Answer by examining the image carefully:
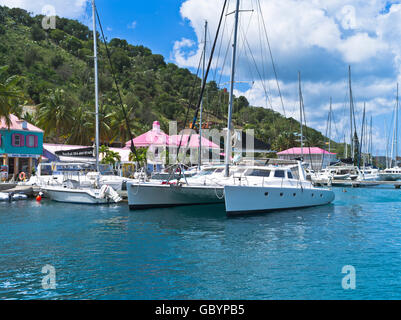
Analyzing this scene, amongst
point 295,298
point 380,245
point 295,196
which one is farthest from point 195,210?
point 295,298

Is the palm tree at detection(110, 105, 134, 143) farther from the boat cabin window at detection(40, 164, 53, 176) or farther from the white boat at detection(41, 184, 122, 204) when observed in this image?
the white boat at detection(41, 184, 122, 204)

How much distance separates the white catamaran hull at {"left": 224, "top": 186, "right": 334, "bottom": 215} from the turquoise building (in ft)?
82.5

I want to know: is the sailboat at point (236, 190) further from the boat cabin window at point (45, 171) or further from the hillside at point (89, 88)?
the hillside at point (89, 88)

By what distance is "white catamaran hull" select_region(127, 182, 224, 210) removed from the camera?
21.6 meters

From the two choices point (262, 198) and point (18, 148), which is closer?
point (262, 198)

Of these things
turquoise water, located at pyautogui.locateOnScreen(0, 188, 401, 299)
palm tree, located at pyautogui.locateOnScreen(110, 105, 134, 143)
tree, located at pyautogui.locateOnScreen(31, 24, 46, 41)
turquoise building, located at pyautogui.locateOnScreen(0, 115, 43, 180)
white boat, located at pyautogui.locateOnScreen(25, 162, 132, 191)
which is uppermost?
tree, located at pyautogui.locateOnScreen(31, 24, 46, 41)

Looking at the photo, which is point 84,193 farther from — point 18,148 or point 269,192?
point 18,148

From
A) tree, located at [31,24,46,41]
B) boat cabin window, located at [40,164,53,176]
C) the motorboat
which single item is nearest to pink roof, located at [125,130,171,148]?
boat cabin window, located at [40,164,53,176]

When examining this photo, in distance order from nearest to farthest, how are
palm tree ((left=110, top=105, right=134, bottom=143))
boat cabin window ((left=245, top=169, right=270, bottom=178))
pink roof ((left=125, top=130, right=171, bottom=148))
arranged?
boat cabin window ((left=245, top=169, right=270, bottom=178)) < pink roof ((left=125, top=130, right=171, bottom=148)) < palm tree ((left=110, top=105, right=134, bottom=143))

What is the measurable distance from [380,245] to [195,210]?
11.5 meters

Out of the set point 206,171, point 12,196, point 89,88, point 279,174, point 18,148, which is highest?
point 89,88

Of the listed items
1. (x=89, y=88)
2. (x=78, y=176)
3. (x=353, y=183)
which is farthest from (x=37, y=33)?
(x=353, y=183)

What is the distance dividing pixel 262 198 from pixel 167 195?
647 centimetres

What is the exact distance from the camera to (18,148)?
37.6m
